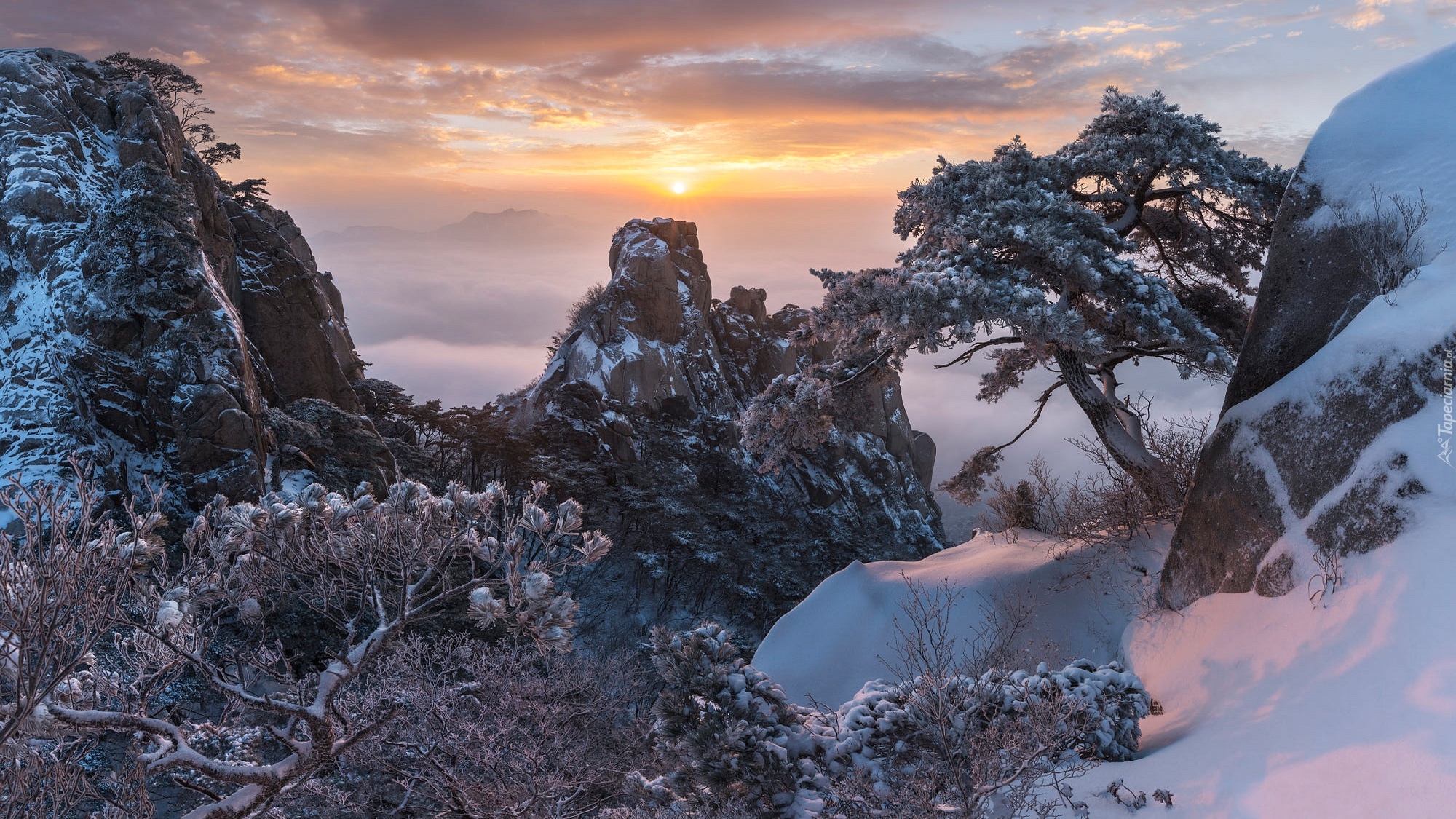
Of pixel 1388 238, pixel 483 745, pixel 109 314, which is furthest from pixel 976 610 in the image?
pixel 109 314

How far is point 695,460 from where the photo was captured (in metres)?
42.7

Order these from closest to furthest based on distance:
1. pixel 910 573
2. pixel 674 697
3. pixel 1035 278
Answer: pixel 674 697 < pixel 1035 278 < pixel 910 573

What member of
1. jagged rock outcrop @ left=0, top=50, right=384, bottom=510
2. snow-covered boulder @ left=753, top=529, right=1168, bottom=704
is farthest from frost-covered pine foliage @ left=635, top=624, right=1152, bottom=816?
jagged rock outcrop @ left=0, top=50, right=384, bottom=510

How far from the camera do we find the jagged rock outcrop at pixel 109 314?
66.1 feet

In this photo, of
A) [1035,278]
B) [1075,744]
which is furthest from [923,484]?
[1075,744]

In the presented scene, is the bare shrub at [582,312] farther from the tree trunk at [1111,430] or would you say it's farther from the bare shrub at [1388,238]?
the bare shrub at [1388,238]

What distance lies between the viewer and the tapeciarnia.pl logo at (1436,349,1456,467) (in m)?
8.46

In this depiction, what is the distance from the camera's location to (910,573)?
15.2 meters

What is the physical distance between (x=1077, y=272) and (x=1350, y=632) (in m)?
6.68

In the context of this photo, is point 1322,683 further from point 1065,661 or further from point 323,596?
point 323,596

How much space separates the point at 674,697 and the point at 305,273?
1124 inches

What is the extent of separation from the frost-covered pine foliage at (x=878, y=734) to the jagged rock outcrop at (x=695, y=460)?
68.2 feet

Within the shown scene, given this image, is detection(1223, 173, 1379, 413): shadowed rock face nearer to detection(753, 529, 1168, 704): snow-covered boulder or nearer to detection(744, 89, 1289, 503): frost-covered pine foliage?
detection(744, 89, 1289, 503): frost-covered pine foliage

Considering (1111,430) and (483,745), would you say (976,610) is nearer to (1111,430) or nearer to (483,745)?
(1111,430)
